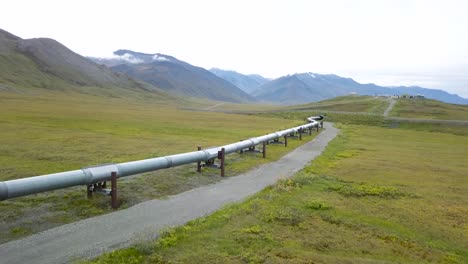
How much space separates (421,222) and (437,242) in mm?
2242

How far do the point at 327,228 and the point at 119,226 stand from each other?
300 inches

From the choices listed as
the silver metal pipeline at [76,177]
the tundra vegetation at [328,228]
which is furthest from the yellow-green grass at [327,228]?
the silver metal pipeline at [76,177]

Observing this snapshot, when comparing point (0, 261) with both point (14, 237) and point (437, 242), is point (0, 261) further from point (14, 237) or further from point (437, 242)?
point (437, 242)

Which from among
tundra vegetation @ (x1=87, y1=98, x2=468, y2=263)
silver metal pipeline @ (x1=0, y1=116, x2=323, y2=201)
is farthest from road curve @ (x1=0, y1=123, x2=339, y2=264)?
silver metal pipeline @ (x1=0, y1=116, x2=323, y2=201)

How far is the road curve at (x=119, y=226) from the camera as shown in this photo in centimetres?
1115

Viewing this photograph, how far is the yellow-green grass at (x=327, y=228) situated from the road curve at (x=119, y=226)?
3.00 feet

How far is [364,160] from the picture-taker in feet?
112

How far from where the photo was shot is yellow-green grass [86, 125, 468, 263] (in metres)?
11.7

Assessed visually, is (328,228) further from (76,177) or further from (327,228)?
(76,177)

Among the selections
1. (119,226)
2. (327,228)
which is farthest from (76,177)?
(327,228)

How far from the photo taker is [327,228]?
14.5 meters

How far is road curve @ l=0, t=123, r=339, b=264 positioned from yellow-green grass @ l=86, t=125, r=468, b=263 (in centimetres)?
92

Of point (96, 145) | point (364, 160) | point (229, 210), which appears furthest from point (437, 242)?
point (96, 145)

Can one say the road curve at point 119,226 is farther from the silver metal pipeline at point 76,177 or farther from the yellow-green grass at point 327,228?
the silver metal pipeline at point 76,177
